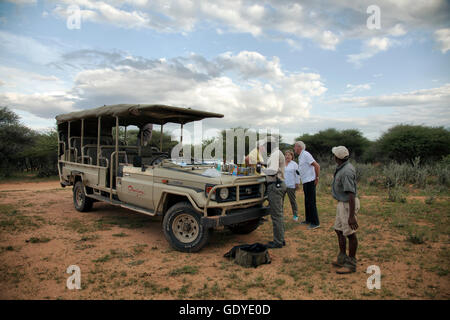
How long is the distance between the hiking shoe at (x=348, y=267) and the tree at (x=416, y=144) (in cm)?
1772

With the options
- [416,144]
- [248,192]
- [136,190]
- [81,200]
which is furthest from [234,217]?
[416,144]

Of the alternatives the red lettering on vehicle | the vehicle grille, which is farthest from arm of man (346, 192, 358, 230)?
the red lettering on vehicle

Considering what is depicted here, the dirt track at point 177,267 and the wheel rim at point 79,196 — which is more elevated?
the wheel rim at point 79,196

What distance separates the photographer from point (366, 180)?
14211 mm

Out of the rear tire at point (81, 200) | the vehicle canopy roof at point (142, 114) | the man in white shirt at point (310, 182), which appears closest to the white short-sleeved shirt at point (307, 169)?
the man in white shirt at point (310, 182)

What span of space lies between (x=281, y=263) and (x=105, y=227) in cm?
422

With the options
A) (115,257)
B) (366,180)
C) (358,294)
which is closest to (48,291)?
(115,257)

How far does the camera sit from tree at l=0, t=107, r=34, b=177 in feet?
64.4

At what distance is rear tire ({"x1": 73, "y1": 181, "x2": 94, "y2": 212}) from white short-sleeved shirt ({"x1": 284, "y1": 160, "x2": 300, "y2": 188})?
5.27m

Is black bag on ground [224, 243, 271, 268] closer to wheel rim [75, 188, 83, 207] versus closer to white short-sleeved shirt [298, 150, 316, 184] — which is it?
white short-sleeved shirt [298, 150, 316, 184]

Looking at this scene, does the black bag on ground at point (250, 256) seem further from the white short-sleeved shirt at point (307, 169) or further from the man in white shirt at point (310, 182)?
the white short-sleeved shirt at point (307, 169)

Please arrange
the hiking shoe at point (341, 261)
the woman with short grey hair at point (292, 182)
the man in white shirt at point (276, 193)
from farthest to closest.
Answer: the woman with short grey hair at point (292, 182) < the man in white shirt at point (276, 193) < the hiking shoe at point (341, 261)

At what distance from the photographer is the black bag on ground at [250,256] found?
15.0 feet

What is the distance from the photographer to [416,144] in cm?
1938
